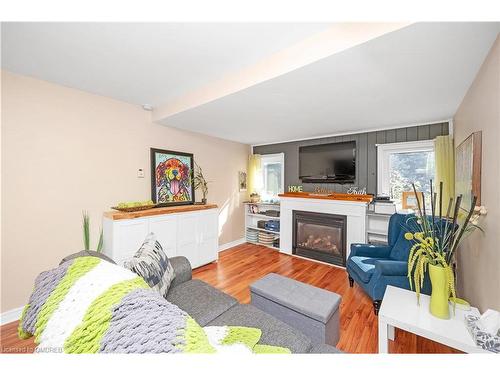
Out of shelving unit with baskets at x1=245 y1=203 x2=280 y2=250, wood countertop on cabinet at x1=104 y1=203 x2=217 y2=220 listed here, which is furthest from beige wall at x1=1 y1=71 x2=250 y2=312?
shelving unit with baskets at x1=245 y1=203 x2=280 y2=250

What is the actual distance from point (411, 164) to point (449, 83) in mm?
1504

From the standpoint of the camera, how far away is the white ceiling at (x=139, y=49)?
133 cm

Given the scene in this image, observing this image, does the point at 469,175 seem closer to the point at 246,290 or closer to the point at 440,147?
the point at 440,147

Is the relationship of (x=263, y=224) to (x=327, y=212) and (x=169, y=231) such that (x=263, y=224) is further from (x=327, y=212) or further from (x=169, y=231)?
(x=169, y=231)

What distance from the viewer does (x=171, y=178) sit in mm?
3158

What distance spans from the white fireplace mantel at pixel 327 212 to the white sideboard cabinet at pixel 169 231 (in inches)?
52.6

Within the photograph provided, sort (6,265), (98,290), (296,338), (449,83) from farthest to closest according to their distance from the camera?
(6,265), (449,83), (296,338), (98,290)

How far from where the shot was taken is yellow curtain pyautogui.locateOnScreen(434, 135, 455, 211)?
97.0 inches

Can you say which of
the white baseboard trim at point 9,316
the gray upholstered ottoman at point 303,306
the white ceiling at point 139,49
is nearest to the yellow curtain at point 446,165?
the gray upholstered ottoman at point 303,306

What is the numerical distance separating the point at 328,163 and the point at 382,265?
2036 millimetres

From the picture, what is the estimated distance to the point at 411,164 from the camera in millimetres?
2941

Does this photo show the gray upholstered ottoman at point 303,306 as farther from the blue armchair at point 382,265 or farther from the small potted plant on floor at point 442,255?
the blue armchair at point 382,265
